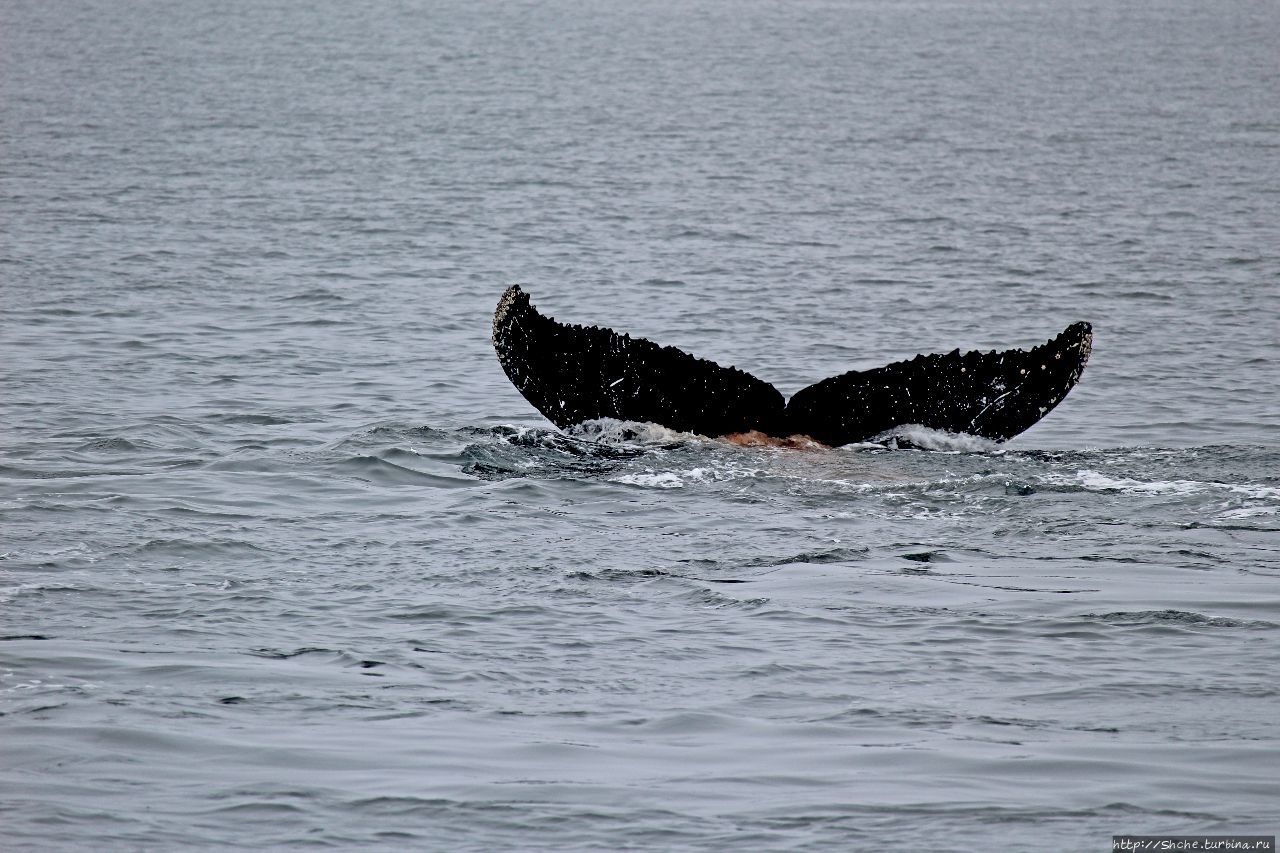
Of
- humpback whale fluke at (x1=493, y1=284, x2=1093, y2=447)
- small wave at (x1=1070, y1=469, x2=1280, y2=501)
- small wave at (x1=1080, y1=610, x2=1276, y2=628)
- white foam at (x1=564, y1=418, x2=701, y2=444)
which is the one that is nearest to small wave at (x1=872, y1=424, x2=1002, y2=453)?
humpback whale fluke at (x1=493, y1=284, x2=1093, y2=447)

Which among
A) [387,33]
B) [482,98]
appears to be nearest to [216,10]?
[387,33]

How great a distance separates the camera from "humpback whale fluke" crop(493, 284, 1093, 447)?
12391 mm

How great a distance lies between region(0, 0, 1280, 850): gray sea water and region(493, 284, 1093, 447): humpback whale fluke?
0.88ft

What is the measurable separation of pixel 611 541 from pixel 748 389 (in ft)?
7.94

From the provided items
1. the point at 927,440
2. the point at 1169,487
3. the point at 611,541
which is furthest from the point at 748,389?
the point at 1169,487

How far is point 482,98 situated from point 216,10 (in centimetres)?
5567

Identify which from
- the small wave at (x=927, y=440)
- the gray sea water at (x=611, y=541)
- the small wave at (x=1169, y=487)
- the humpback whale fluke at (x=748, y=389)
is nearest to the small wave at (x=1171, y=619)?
the gray sea water at (x=611, y=541)

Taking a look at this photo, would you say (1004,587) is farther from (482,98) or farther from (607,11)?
(607,11)

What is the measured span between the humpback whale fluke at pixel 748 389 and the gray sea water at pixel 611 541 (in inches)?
10.5

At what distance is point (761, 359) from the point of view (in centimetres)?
1950

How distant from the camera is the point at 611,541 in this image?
10.6 metres

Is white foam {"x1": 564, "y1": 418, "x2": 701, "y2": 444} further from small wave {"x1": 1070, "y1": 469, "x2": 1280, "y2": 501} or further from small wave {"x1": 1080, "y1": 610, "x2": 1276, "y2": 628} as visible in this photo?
small wave {"x1": 1080, "y1": 610, "x2": 1276, "y2": 628}

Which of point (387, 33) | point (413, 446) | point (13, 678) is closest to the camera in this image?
point (13, 678)

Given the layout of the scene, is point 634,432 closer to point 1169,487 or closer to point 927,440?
point 927,440
